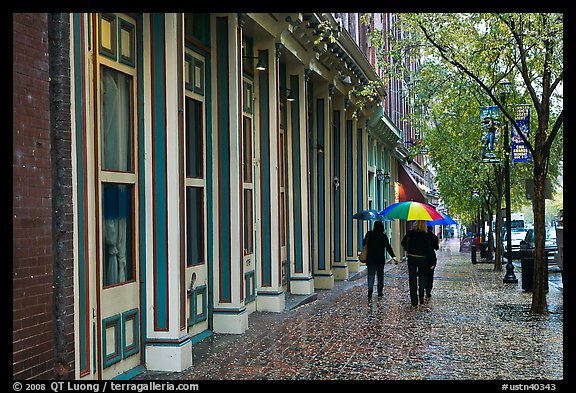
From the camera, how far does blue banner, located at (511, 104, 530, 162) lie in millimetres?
20781

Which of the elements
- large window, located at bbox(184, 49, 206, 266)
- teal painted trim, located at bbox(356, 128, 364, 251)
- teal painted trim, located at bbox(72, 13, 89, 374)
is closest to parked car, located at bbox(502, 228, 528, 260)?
teal painted trim, located at bbox(356, 128, 364, 251)

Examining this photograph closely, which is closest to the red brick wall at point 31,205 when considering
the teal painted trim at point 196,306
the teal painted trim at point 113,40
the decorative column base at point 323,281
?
the teal painted trim at point 113,40

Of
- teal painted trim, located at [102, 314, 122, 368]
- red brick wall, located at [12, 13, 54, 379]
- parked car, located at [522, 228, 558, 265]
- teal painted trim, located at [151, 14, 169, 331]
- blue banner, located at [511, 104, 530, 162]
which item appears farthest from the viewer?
parked car, located at [522, 228, 558, 265]

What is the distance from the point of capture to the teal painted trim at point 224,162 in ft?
45.7

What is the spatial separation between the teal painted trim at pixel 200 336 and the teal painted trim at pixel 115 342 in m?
2.91

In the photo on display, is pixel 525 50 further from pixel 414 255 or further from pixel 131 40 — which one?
pixel 131 40

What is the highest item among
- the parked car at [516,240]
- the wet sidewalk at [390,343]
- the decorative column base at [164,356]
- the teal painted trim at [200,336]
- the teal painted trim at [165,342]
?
the teal painted trim at [165,342]

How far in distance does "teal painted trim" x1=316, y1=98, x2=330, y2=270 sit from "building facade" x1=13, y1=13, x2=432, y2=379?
334cm

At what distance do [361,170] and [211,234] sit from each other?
15962mm

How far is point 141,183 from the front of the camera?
35.2 ft

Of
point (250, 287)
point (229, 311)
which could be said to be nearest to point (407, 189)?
point (250, 287)

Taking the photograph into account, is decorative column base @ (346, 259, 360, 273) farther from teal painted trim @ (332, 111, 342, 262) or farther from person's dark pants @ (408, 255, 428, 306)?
person's dark pants @ (408, 255, 428, 306)

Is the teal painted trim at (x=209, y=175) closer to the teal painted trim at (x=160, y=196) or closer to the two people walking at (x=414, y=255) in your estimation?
the teal painted trim at (x=160, y=196)
